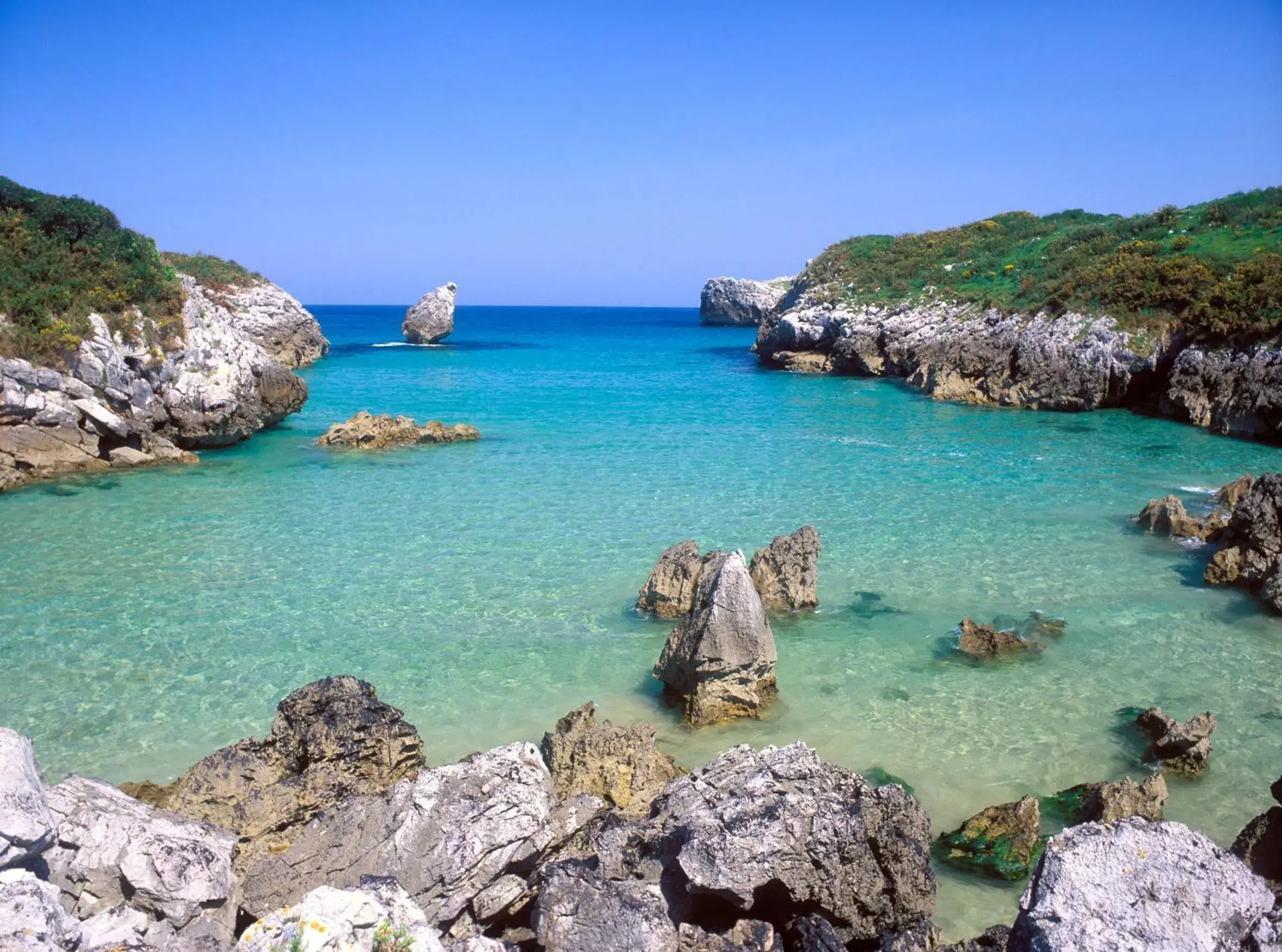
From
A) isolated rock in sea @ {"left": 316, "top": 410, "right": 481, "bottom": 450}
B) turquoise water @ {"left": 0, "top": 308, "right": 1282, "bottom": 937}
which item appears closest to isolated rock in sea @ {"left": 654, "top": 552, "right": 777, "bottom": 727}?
turquoise water @ {"left": 0, "top": 308, "right": 1282, "bottom": 937}

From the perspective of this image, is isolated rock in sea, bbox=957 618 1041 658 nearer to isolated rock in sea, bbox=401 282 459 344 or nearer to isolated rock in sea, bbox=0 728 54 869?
isolated rock in sea, bbox=0 728 54 869

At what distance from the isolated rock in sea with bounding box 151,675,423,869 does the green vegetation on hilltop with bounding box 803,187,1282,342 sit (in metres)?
35.1

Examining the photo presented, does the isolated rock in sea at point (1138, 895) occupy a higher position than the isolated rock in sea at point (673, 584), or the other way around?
the isolated rock in sea at point (1138, 895)

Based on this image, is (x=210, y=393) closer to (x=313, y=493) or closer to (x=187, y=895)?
(x=313, y=493)

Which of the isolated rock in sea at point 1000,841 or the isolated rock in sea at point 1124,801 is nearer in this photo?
the isolated rock in sea at point 1000,841

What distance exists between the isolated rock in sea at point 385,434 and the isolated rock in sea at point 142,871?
2212 centimetres

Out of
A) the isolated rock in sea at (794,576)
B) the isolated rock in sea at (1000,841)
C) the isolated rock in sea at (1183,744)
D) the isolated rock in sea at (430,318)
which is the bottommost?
the isolated rock in sea at (1000,841)

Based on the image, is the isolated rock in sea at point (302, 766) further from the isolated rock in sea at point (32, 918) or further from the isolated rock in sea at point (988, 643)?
the isolated rock in sea at point (988, 643)

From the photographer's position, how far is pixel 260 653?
12656 millimetres

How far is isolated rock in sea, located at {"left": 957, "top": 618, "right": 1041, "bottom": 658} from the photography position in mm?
12484

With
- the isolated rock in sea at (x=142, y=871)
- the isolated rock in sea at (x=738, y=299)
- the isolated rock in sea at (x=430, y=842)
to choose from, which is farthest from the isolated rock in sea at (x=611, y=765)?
the isolated rock in sea at (x=738, y=299)

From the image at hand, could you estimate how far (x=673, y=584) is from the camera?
1390 cm

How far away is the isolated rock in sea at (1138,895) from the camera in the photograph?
476 centimetres

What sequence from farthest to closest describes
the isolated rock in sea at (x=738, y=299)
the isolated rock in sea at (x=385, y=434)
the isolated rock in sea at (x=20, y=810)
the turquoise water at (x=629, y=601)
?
the isolated rock in sea at (x=738, y=299), the isolated rock in sea at (x=385, y=434), the turquoise water at (x=629, y=601), the isolated rock in sea at (x=20, y=810)
